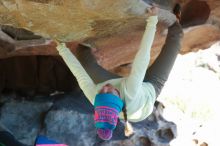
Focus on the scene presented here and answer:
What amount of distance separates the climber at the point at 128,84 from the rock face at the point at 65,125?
162cm

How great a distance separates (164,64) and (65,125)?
6.55 ft

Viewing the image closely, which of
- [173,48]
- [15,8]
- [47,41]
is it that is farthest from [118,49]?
[15,8]

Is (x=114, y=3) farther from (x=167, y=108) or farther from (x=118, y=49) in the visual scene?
(x=167, y=108)

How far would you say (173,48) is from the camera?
2992 mm

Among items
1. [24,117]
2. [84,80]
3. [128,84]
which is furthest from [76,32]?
[24,117]

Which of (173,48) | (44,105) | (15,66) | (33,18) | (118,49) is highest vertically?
(33,18)

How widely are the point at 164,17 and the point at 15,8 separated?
113 cm

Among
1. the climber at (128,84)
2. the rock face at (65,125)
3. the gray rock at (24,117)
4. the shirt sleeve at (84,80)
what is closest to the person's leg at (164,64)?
the climber at (128,84)

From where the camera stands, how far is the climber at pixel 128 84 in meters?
2.55

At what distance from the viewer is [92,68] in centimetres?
299

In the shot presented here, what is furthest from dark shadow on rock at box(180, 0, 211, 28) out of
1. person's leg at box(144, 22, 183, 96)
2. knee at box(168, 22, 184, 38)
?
person's leg at box(144, 22, 183, 96)

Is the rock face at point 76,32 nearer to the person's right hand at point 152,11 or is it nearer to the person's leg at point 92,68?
the person's right hand at point 152,11

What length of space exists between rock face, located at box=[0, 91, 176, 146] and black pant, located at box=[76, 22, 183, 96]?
1.62 meters

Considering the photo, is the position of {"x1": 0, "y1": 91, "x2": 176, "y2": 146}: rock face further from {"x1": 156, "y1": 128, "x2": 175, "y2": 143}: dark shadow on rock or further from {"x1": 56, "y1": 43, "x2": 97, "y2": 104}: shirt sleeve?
{"x1": 56, "y1": 43, "x2": 97, "y2": 104}: shirt sleeve
